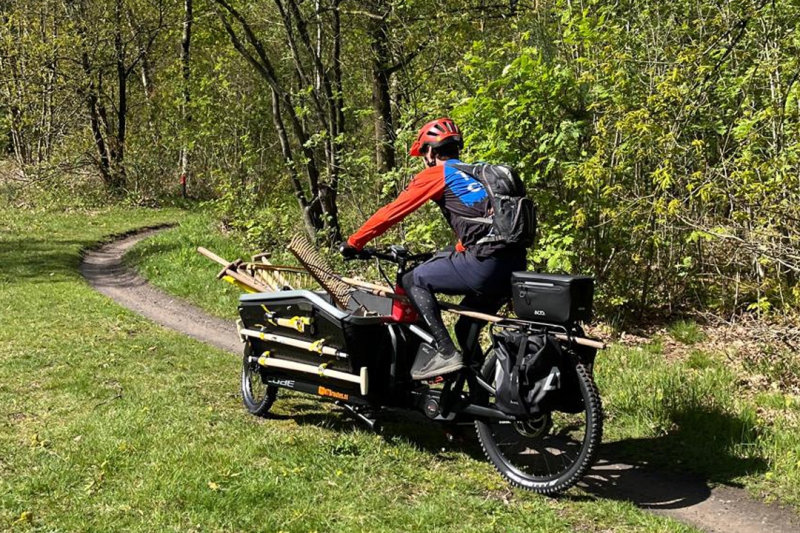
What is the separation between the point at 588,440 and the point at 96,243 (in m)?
16.5

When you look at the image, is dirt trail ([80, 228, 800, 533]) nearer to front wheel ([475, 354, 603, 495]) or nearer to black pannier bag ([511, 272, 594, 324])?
front wheel ([475, 354, 603, 495])

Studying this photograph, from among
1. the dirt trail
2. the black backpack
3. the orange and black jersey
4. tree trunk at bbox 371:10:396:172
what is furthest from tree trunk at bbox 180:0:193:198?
the dirt trail

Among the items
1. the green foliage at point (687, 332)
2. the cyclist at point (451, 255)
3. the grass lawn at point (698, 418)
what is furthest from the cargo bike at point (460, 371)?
the green foliage at point (687, 332)

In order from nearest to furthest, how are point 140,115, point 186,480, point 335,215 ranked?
point 186,480 < point 335,215 < point 140,115

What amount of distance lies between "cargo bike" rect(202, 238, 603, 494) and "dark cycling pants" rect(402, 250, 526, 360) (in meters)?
0.13

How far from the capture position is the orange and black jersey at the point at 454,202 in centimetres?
499

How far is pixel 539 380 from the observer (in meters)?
4.61

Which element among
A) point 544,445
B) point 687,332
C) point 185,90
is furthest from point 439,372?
point 185,90

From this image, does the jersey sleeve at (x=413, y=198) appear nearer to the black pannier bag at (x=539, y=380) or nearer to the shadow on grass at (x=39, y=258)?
the black pannier bag at (x=539, y=380)

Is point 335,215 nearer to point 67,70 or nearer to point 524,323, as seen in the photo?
point 524,323

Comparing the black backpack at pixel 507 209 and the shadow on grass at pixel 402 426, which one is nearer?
the black backpack at pixel 507 209

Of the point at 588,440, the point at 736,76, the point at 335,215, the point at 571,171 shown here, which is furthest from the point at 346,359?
the point at 335,215

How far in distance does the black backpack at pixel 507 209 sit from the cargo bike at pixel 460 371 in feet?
0.99

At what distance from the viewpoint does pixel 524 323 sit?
4.77m
